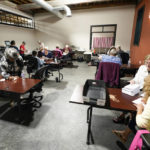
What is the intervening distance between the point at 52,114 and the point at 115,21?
7.56m

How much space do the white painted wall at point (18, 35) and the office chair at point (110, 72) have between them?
6509 mm

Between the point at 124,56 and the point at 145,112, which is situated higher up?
the point at 124,56

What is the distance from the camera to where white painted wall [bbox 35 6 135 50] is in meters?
7.05

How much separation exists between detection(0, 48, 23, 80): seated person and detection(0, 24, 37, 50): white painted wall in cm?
501

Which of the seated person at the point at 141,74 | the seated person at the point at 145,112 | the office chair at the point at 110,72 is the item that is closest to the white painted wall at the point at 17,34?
the office chair at the point at 110,72

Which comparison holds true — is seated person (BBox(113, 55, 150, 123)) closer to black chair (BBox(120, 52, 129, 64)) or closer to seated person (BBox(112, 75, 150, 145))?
seated person (BBox(112, 75, 150, 145))

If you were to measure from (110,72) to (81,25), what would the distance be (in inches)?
271

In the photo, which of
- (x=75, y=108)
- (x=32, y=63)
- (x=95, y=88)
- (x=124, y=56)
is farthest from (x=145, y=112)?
(x=124, y=56)

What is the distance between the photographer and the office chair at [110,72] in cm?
208

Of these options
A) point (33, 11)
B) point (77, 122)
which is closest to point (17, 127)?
point (77, 122)

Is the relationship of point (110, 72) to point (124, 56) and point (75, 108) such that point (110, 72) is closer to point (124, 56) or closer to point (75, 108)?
point (75, 108)

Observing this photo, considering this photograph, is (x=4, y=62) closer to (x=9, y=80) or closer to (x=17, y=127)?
(x=9, y=80)

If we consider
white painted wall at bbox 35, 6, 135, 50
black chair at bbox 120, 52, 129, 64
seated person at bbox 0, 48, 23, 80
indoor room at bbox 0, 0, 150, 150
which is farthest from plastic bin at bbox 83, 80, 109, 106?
white painted wall at bbox 35, 6, 135, 50

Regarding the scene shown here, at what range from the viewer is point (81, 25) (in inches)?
311
